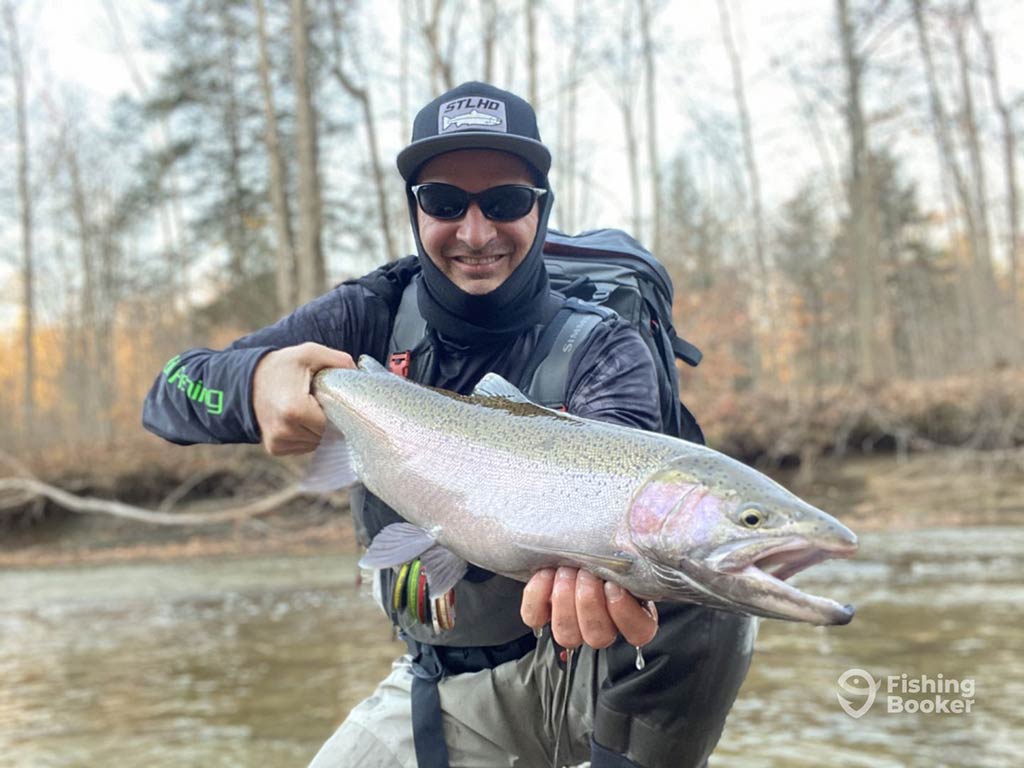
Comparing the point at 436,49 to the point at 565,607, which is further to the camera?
the point at 436,49

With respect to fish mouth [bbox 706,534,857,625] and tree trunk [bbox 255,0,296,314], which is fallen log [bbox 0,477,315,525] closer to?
Answer: tree trunk [bbox 255,0,296,314]

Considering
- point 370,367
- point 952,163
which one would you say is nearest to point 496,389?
point 370,367

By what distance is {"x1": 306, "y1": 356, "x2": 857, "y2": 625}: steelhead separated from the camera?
1.84 m

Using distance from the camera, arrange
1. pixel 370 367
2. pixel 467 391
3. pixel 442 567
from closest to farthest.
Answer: pixel 442 567 → pixel 370 367 → pixel 467 391

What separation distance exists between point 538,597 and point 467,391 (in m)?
1.01

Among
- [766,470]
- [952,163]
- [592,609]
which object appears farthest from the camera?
[952,163]

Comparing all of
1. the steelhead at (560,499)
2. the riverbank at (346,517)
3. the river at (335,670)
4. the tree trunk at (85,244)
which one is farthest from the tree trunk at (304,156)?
the tree trunk at (85,244)

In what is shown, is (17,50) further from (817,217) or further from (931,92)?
(817,217)

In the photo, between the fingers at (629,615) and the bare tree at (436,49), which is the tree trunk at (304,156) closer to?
the bare tree at (436,49)

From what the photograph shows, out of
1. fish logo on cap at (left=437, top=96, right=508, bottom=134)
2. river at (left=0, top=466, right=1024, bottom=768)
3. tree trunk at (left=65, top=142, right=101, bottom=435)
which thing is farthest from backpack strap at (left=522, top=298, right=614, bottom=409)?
tree trunk at (left=65, top=142, right=101, bottom=435)

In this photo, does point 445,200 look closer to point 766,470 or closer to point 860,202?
point 766,470

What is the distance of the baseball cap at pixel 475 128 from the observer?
111 inches

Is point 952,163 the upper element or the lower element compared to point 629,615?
upper

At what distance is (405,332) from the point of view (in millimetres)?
3105
